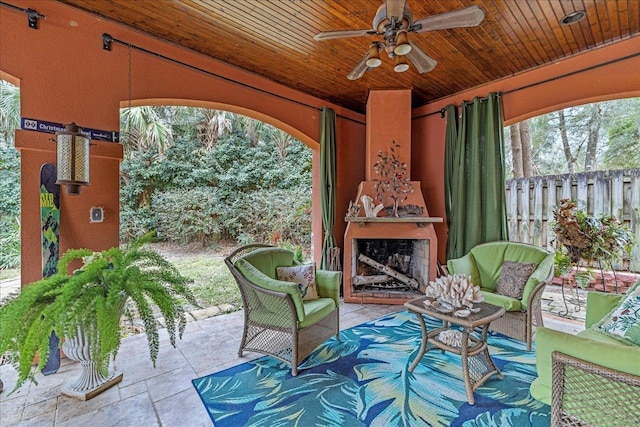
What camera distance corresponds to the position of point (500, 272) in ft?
9.94

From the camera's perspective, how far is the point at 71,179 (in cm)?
214

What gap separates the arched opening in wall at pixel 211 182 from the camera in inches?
210

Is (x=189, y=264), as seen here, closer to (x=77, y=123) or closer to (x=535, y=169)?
(x=77, y=123)

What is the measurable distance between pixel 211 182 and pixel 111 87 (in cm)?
343

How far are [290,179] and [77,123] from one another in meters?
4.04

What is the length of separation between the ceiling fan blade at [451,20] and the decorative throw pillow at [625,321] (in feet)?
6.76

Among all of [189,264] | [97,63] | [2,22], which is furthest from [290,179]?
[2,22]

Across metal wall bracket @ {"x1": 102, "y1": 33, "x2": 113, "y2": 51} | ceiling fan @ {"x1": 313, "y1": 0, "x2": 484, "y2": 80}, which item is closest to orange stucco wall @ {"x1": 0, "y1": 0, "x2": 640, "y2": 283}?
metal wall bracket @ {"x1": 102, "y1": 33, "x2": 113, "y2": 51}

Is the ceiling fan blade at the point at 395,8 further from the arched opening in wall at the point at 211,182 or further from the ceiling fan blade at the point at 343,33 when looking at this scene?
the arched opening in wall at the point at 211,182

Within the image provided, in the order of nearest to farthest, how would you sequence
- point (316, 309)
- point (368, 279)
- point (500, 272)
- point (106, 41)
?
point (316, 309) < point (106, 41) < point (500, 272) < point (368, 279)

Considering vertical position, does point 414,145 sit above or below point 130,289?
above

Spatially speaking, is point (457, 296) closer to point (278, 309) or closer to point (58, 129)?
point (278, 309)

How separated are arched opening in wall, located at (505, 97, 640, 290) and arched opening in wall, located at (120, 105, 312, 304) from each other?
378 centimetres

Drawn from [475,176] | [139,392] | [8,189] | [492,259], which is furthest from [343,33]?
[8,189]
